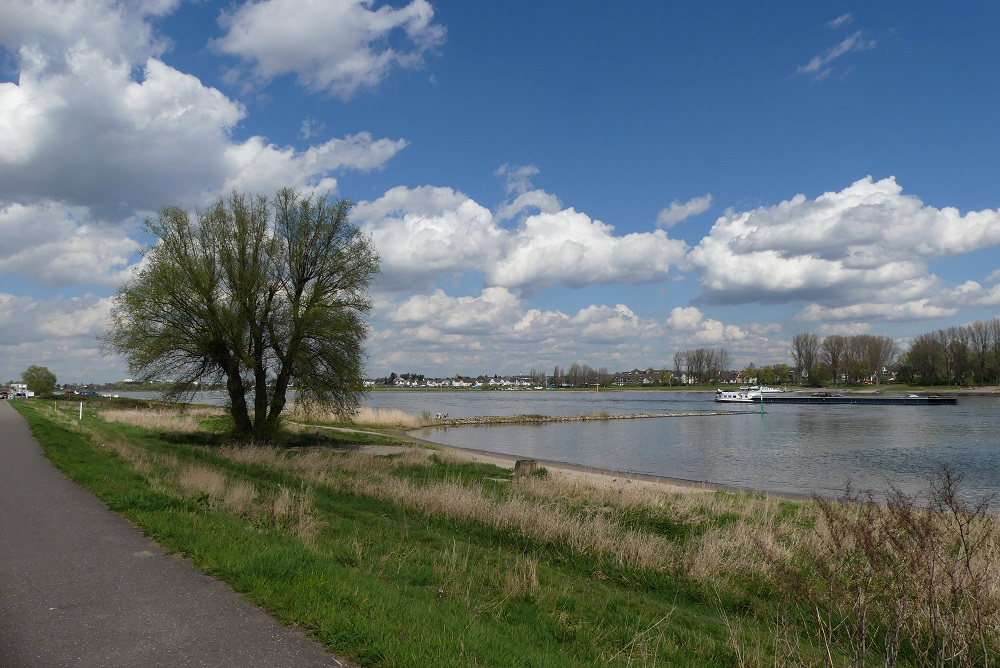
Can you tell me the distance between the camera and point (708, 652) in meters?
6.80

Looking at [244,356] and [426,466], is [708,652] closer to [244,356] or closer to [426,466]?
[426,466]

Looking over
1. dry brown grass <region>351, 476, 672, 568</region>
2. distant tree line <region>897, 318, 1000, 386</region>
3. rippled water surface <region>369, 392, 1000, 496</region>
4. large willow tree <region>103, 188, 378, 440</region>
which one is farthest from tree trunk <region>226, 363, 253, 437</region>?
distant tree line <region>897, 318, 1000, 386</region>

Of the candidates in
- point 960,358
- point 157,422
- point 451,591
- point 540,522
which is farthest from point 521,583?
point 960,358

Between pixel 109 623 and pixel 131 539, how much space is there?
3396mm

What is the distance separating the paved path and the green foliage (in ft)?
385

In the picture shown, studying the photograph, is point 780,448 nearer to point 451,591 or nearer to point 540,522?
point 540,522

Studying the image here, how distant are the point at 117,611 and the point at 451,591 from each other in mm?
3473

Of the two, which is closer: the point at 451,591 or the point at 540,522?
the point at 451,591

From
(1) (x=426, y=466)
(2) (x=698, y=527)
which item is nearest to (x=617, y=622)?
(2) (x=698, y=527)

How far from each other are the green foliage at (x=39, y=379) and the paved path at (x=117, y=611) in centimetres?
11742

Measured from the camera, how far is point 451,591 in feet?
25.0

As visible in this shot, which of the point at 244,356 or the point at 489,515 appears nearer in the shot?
the point at 489,515

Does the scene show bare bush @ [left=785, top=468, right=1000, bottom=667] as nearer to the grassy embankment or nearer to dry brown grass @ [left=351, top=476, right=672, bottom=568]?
the grassy embankment

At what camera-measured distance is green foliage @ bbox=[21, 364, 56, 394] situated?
342 feet
